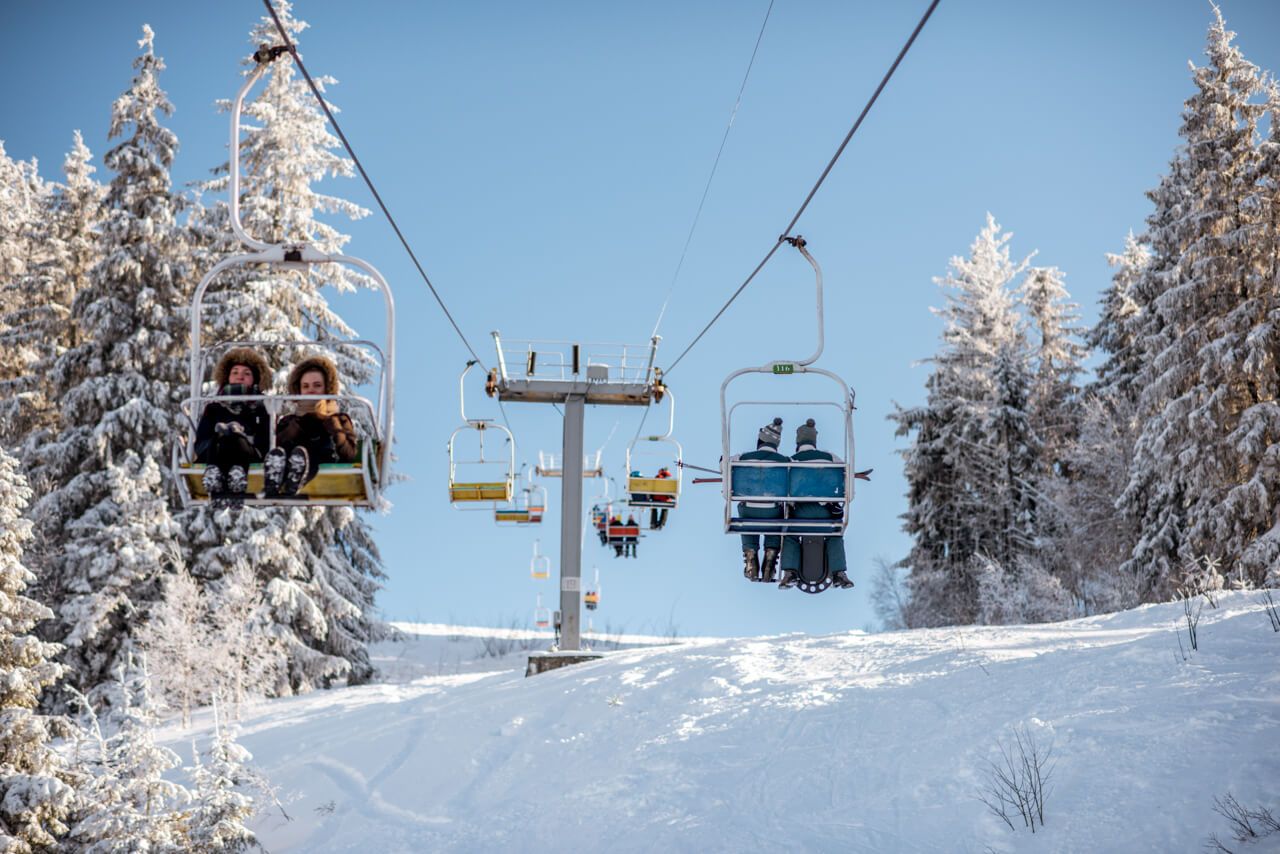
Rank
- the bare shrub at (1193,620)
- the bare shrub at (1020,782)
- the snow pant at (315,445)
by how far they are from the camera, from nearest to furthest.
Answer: the snow pant at (315,445), the bare shrub at (1020,782), the bare shrub at (1193,620)

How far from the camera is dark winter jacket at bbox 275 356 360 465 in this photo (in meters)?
8.77

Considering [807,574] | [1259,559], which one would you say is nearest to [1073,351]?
[1259,559]

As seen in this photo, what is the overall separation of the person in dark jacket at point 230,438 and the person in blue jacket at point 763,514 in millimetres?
4100

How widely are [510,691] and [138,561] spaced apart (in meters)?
10.8

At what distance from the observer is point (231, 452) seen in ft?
28.8

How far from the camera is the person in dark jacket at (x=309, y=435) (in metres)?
8.59

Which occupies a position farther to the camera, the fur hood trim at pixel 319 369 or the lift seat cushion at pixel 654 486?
the lift seat cushion at pixel 654 486

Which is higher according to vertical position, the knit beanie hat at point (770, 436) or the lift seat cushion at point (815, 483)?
the knit beanie hat at point (770, 436)

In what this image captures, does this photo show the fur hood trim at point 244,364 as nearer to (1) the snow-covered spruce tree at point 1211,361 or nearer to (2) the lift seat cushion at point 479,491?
(2) the lift seat cushion at point 479,491

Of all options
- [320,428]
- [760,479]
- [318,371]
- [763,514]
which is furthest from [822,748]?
[318,371]

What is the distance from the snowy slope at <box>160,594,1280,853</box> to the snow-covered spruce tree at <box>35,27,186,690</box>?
25.2 feet

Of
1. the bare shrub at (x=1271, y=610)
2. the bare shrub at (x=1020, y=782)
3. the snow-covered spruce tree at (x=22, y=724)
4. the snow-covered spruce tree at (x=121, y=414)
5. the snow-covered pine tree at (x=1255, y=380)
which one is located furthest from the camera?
the snow-covered spruce tree at (x=121, y=414)

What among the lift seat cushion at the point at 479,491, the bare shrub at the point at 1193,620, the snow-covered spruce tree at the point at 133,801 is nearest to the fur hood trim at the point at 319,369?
the snow-covered spruce tree at the point at 133,801

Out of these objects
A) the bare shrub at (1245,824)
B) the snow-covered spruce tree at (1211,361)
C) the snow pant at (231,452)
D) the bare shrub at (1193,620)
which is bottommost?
the bare shrub at (1245,824)
